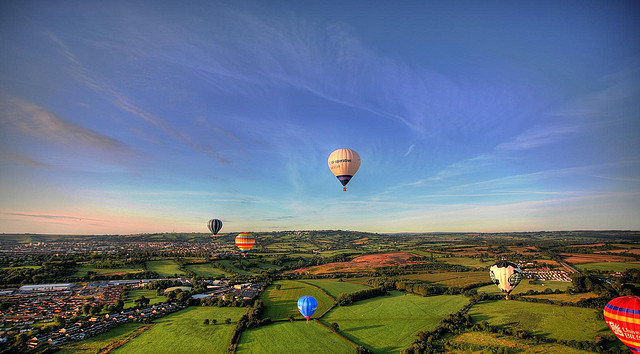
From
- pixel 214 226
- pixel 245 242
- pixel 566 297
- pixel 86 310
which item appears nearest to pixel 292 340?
pixel 245 242

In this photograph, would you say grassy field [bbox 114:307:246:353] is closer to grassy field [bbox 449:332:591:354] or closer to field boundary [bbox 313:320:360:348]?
field boundary [bbox 313:320:360:348]

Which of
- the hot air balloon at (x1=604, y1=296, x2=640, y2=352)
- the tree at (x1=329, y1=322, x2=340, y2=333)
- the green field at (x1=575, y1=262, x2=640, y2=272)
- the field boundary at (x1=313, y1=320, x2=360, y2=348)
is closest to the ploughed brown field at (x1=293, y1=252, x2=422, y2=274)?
the field boundary at (x1=313, y1=320, x2=360, y2=348)

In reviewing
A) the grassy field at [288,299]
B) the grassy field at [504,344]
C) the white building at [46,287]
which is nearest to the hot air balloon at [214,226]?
the grassy field at [288,299]

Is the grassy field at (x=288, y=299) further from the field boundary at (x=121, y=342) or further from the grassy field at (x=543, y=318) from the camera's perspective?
the grassy field at (x=543, y=318)

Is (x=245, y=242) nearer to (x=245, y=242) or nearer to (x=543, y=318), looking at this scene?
(x=245, y=242)

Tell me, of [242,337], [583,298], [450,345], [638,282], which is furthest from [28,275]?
[638,282]

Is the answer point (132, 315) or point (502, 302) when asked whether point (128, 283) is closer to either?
point (132, 315)
